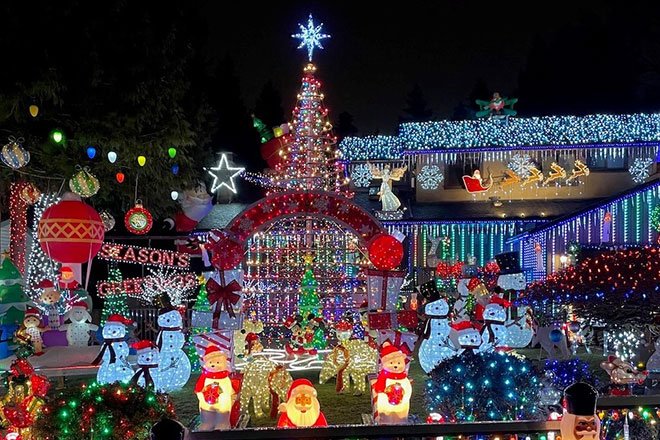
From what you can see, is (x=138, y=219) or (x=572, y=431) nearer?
(x=572, y=431)

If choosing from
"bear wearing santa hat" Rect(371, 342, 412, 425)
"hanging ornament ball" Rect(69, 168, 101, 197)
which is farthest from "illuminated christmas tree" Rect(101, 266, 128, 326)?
"bear wearing santa hat" Rect(371, 342, 412, 425)

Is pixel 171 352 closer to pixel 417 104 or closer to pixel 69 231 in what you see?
pixel 69 231

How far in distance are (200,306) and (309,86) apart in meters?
7.85

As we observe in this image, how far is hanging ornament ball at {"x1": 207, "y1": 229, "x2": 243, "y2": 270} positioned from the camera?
10.7 m

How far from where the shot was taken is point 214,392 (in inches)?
351

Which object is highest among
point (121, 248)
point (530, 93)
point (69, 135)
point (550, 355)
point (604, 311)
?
point (530, 93)

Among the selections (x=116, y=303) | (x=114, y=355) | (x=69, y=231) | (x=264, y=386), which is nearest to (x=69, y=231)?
(x=69, y=231)

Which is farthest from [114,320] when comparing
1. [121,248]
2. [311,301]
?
[121,248]

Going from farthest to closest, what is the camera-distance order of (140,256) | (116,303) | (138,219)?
(140,256) < (116,303) < (138,219)

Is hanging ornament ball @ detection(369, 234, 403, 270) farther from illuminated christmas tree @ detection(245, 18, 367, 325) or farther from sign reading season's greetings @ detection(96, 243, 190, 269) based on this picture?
sign reading season's greetings @ detection(96, 243, 190, 269)

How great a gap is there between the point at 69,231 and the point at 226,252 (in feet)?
12.1

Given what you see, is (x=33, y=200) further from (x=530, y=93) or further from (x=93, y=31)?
(x=530, y=93)

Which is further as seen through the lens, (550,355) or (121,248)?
(121,248)

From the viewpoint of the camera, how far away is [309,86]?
1916cm
